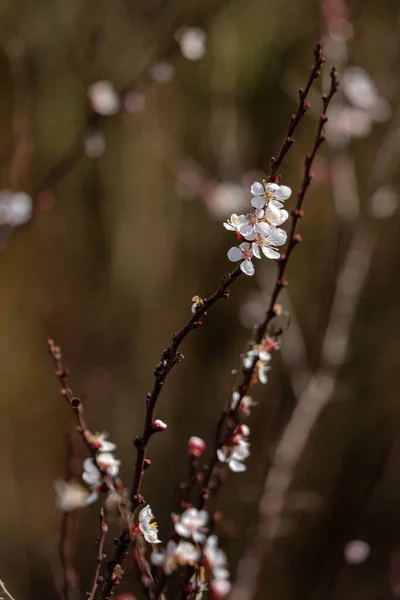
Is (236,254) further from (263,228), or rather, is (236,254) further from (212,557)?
(212,557)

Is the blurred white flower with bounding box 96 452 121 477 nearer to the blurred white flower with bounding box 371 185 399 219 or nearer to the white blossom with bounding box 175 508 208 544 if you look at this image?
the white blossom with bounding box 175 508 208 544

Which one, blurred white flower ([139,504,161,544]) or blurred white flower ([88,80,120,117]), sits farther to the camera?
blurred white flower ([88,80,120,117])

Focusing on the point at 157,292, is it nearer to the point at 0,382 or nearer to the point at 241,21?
the point at 0,382

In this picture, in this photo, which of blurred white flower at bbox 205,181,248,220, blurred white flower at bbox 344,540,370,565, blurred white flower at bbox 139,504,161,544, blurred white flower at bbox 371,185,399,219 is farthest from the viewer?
blurred white flower at bbox 205,181,248,220

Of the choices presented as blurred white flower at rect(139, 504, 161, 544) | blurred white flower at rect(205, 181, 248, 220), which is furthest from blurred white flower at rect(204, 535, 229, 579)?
blurred white flower at rect(205, 181, 248, 220)

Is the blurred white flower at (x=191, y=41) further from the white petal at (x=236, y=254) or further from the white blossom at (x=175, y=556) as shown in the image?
the white blossom at (x=175, y=556)

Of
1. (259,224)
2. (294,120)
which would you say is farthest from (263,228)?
(294,120)

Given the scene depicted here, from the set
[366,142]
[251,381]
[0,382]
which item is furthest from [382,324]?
[251,381]

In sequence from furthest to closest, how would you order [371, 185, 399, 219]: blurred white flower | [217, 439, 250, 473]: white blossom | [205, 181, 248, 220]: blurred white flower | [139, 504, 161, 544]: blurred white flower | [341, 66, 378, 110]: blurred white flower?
[205, 181, 248, 220]: blurred white flower → [341, 66, 378, 110]: blurred white flower → [371, 185, 399, 219]: blurred white flower → [217, 439, 250, 473]: white blossom → [139, 504, 161, 544]: blurred white flower
